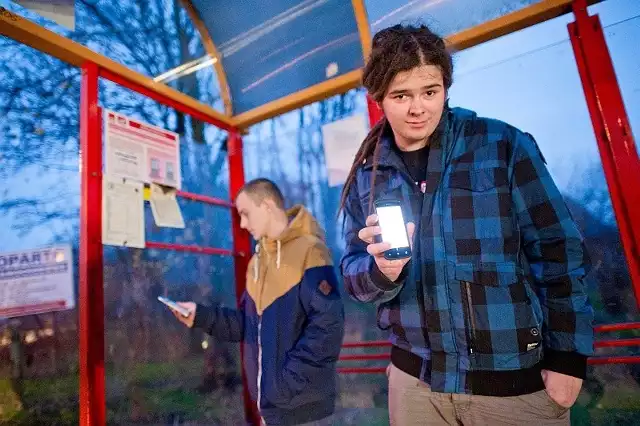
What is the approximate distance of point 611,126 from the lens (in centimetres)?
195

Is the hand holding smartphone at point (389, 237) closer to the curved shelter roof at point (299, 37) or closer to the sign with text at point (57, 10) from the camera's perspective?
the curved shelter roof at point (299, 37)

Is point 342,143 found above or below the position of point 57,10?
below

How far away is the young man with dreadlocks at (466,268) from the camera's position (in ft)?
3.54

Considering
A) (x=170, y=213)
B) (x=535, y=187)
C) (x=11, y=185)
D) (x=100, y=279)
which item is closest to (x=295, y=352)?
(x=100, y=279)

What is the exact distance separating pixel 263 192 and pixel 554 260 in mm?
1672

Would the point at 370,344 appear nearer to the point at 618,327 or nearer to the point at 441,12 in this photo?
the point at 618,327

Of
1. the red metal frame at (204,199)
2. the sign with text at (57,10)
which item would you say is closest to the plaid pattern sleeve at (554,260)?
the red metal frame at (204,199)

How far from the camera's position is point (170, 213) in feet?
8.32

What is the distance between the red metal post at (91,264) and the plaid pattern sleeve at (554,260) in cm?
186

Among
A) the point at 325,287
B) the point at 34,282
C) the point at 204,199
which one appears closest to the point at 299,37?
the point at 204,199

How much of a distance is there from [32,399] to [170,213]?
142cm

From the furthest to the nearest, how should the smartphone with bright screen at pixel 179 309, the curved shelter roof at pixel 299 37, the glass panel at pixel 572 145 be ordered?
the smartphone with bright screen at pixel 179 309 < the curved shelter roof at pixel 299 37 < the glass panel at pixel 572 145

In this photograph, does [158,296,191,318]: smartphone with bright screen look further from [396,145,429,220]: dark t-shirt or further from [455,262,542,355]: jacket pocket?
A: [455,262,542,355]: jacket pocket

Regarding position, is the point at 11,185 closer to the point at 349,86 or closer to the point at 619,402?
the point at 349,86
